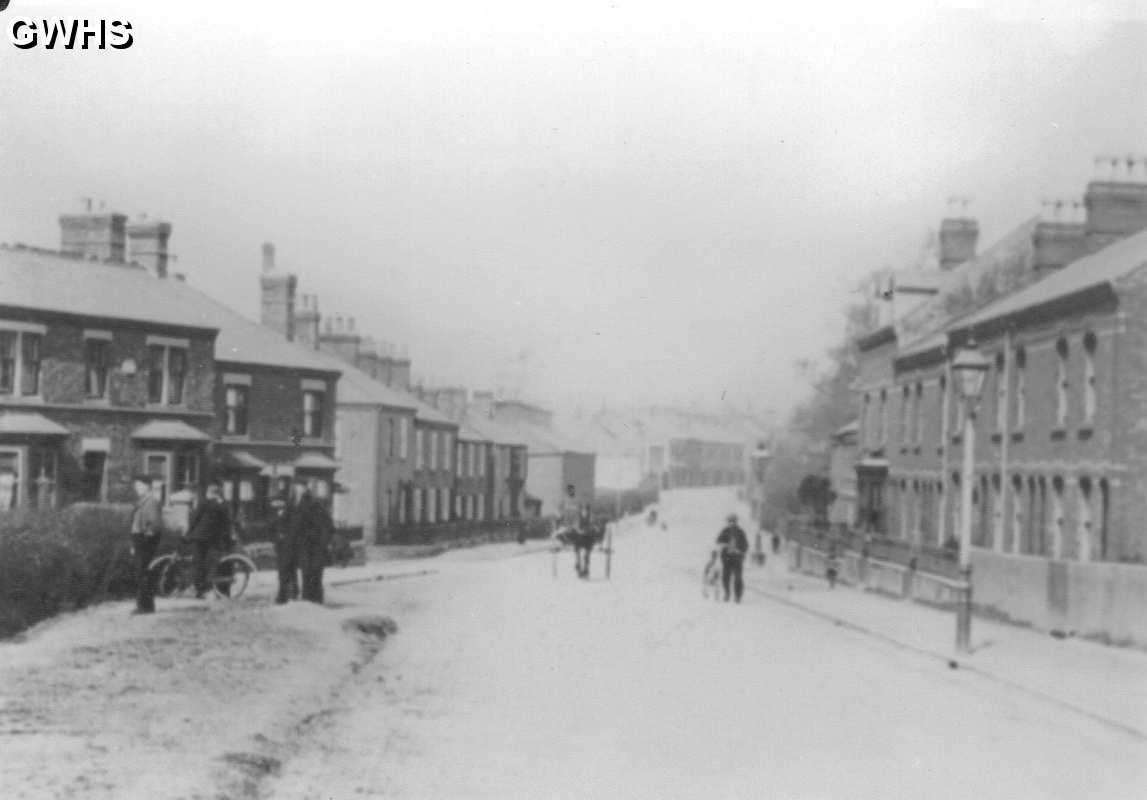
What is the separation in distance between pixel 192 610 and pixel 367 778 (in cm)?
906

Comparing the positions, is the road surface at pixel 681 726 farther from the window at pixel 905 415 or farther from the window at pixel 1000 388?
the window at pixel 905 415

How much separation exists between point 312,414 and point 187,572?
2503cm

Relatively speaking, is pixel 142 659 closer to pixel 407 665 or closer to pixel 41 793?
pixel 407 665

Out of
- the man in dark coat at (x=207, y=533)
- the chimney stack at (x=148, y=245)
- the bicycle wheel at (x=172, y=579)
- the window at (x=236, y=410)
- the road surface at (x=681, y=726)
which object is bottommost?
the road surface at (x=681, y=726)

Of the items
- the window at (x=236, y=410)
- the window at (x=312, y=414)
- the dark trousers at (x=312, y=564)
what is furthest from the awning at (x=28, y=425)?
the dark trousers at (x=312, y=564)

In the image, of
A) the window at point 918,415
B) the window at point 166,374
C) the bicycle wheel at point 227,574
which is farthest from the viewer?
the window at point 918,415

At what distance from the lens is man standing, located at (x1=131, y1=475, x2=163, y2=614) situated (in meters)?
16.9

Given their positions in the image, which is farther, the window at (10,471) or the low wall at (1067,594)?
the window at (10,471)

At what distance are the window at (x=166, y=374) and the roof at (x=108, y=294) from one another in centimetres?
77

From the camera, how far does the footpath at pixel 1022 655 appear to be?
1318 centimetres

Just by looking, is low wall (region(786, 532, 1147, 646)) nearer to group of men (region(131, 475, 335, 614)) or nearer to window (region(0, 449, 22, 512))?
group of men (region(131, 475, 335, 614))

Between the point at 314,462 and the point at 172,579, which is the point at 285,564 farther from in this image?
the point at 314,462

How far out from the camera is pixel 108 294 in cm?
3509

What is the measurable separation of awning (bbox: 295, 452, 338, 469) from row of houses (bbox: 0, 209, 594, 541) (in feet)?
0.24
